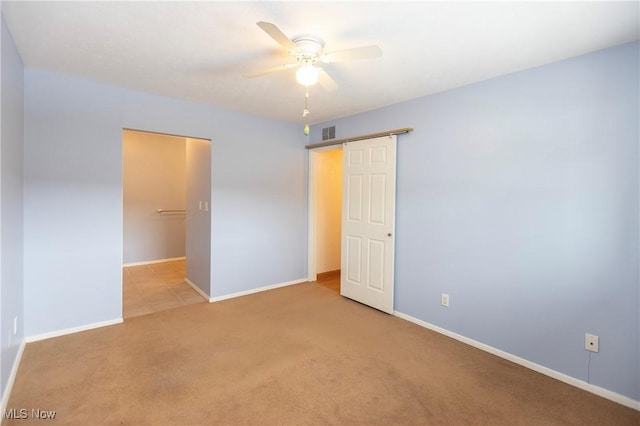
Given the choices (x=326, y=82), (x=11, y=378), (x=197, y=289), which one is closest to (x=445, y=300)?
(x=326, y=82)

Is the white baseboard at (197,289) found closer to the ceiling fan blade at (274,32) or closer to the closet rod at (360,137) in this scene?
the closet rod at (360,137)

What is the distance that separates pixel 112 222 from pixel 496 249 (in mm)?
3702

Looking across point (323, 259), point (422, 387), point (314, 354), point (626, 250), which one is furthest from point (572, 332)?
point (323, 259)

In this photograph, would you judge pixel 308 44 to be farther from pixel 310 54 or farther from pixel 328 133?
pixel 328 133

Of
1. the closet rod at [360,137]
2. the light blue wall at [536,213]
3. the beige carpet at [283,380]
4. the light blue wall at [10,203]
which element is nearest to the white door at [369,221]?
the closet rod at [360,137]

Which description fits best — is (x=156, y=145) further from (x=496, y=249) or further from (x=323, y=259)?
(x=496, y=249)

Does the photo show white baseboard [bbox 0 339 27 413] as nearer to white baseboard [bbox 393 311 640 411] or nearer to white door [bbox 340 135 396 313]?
white door [bbox 340 135 396 313]

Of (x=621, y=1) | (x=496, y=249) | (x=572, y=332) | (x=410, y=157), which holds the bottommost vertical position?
(x=572, y=332)

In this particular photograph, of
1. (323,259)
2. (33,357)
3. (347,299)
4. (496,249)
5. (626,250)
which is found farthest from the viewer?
(323,259)

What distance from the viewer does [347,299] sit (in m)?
4.12

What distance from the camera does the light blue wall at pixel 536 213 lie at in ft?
6.98

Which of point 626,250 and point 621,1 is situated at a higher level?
point 621,1
